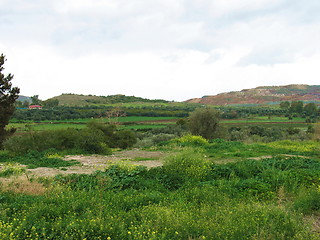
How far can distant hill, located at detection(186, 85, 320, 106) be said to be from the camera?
10946 centimetres

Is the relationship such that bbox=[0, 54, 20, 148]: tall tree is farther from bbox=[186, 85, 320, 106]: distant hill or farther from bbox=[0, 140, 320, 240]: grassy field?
bbox=[186, 85, 320, 106]: distant hill

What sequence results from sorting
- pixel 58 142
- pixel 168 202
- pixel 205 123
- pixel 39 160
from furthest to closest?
pixel 205 123, pixel 58 142, pixel 39 160, pixel 168 202

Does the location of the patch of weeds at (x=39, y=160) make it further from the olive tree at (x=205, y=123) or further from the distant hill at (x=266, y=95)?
the distant hill at (x=266, y=95)

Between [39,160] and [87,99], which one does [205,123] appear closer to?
[39,160]

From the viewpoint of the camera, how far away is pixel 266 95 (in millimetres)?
129000

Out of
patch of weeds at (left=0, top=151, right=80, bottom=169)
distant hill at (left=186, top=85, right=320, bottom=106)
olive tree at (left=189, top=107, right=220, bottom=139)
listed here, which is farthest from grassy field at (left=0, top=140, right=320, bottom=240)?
distant hill at (left=186, top=85, right=320, bottom=106)

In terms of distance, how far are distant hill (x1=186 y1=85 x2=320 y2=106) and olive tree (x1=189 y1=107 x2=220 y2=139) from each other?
8901 centimetres

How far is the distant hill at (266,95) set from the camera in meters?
109

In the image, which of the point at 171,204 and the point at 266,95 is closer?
the point at 171,204

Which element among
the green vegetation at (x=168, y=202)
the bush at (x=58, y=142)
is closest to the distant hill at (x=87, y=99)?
the bush at (x=58, y=142)

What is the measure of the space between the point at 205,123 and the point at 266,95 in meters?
113

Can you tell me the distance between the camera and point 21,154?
46.5 ft

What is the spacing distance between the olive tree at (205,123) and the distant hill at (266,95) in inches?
3505

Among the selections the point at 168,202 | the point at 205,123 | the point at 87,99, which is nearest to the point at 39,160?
the point at 168,202
